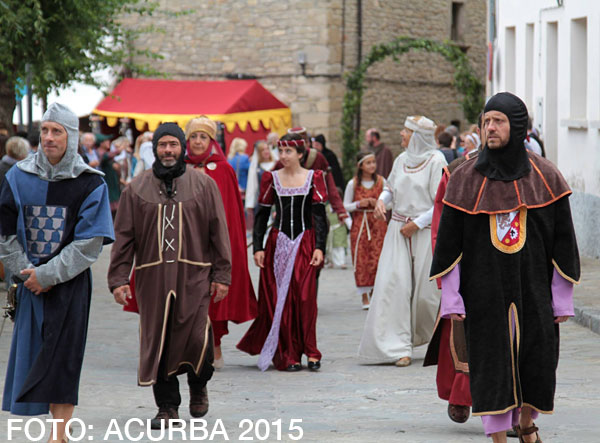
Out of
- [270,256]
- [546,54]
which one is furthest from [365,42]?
[270,256]

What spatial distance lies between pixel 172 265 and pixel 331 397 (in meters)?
1.68

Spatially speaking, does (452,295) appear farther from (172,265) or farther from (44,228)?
(44,228)

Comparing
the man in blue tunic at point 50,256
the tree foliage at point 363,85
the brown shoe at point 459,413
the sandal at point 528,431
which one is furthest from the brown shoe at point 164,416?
the tree foliage at point 363,85

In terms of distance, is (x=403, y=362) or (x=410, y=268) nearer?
(x=403, y=362)

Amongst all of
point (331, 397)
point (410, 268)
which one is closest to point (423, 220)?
point (410, 268)

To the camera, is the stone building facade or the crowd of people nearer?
the crowd of people

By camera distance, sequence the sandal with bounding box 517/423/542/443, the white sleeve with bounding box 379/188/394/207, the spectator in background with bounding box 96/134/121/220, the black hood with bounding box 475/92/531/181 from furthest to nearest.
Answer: the spectator in background with bounding box 96/134/121/220 < the white sleeve with bounding box 379/188/394/207 < the sandal with bounding box 517/423/542/443 < the black hood with bounding box 475/92/531/181

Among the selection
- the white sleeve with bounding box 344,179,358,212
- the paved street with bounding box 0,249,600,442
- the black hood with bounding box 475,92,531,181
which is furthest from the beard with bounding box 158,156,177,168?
the white sleeve with bounding box 344,179,358,212

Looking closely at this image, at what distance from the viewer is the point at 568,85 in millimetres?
19438

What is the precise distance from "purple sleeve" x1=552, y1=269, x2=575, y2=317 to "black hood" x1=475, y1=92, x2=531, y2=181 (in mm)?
521

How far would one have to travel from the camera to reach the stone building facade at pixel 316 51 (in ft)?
101

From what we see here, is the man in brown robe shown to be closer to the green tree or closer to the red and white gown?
the red and white gown

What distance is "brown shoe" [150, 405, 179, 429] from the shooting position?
743 cm

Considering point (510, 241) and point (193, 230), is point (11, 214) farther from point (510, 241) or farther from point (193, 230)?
point (510, 241)
